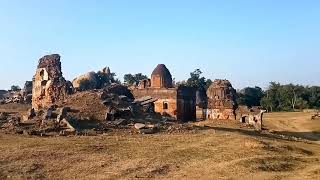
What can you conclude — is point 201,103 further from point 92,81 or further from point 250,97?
point 250,97

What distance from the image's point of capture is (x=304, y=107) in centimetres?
6506

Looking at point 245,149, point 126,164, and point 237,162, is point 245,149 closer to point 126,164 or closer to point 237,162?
point 237,162

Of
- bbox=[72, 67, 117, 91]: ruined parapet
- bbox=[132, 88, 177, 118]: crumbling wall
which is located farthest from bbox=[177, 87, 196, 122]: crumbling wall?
bbox=[72, 67, 117, 91]: ruined parapet

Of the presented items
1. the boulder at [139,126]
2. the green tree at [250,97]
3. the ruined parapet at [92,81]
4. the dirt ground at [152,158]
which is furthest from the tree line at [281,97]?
the dirt ground at [152,158]

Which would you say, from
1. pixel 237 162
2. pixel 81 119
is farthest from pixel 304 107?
pixel 237 162

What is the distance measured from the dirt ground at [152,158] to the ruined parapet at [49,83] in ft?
38.2

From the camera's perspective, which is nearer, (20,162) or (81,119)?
(20,162)

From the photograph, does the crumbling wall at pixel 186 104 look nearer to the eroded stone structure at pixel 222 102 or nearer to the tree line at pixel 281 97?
the eroded stone structure at pixel 222 102

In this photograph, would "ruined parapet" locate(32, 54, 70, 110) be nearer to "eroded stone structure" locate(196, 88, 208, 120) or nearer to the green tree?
"eroded stone structure" locate(196, 88, 208, 120)

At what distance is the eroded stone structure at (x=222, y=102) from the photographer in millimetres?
37875

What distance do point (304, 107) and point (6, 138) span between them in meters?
51.2

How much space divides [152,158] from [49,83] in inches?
715

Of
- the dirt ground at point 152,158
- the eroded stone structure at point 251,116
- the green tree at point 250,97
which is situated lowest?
the dirt ground at point 152,158

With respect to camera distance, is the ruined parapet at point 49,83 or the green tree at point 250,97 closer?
the ruined parapet at point 49,83
